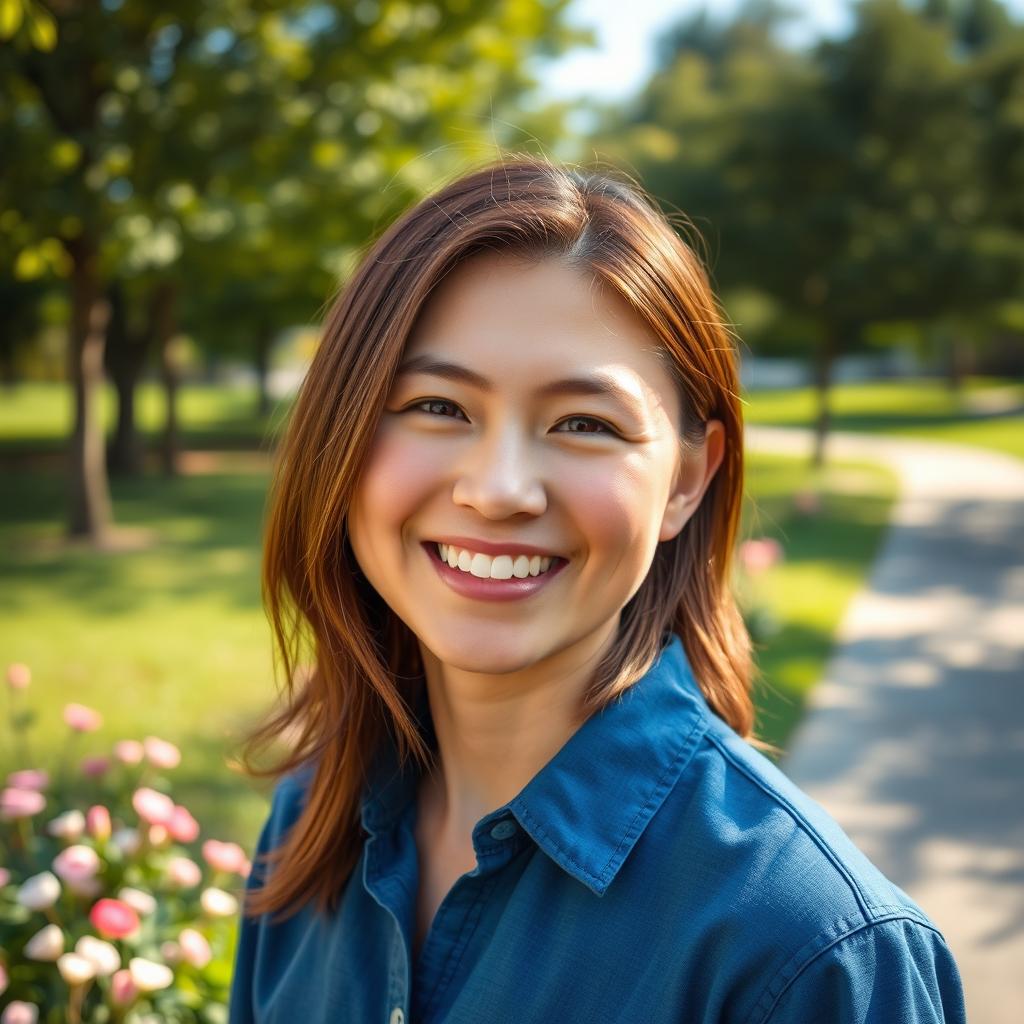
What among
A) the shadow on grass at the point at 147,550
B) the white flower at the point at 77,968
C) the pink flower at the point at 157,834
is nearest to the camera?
the white flower at the point at 77,968

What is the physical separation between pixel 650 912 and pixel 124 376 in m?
17.2

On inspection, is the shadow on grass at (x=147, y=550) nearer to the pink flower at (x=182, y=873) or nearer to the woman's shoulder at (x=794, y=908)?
the pink flower at (x=182, y=873)

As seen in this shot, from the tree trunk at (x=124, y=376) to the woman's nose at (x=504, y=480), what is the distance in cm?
1659

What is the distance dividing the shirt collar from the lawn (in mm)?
634

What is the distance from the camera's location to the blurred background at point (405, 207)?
540 cm

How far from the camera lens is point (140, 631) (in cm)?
763

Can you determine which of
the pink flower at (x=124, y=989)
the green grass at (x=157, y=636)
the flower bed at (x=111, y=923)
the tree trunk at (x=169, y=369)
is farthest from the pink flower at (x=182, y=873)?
the tree trunk at (x=169, y=369)

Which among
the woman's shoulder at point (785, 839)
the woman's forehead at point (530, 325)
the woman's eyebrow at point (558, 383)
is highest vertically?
the woman's forehead at point (530, 325)

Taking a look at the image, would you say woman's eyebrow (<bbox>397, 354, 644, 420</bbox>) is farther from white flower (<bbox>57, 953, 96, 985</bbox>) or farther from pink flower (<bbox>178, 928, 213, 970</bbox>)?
pink flower (<bbox>178, 928, 213, 970</bbox>)

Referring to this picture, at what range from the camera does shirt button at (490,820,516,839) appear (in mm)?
1363

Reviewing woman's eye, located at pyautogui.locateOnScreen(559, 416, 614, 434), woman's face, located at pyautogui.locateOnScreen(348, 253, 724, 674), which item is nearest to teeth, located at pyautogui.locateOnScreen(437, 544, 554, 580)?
woman's face, located at pyautogui.locateOnScreen(348, 253, 724, 674)

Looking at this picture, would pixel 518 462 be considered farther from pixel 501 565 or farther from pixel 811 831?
pixel 811 831

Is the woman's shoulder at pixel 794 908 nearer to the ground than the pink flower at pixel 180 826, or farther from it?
farther from it

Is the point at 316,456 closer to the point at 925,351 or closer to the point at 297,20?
the point at 297,20
